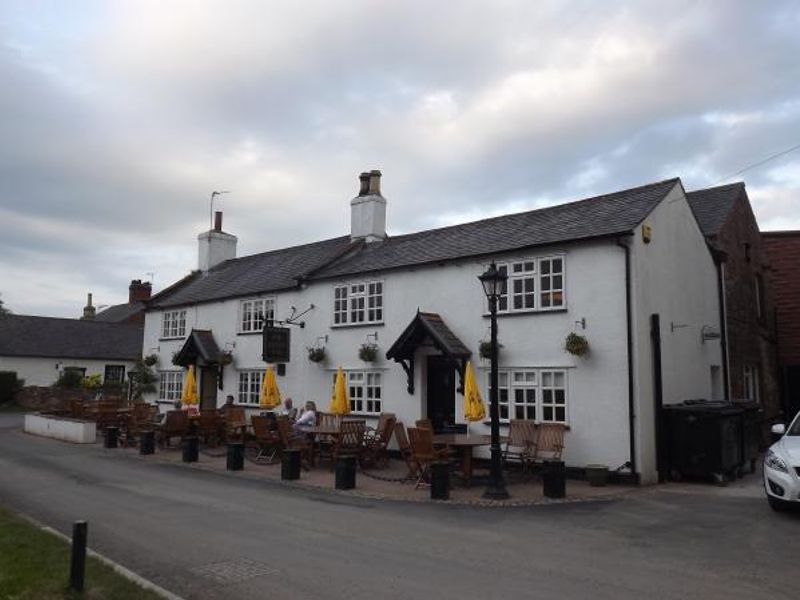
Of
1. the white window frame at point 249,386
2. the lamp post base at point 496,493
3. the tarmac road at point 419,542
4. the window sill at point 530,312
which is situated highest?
the window sill at point 530,312

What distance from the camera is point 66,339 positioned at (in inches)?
1785

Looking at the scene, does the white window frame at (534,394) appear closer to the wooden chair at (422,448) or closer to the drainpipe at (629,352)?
the drainpipe at (629,352)

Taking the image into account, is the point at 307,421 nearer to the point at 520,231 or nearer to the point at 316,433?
the point at 316,433

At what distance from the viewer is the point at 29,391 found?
38469 mm

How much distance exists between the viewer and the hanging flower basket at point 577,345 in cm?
1410

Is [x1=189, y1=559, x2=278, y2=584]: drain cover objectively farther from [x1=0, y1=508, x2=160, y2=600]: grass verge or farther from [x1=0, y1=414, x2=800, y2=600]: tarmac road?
[x1=0, y1=508, x2=160, y2=600]: grass verge

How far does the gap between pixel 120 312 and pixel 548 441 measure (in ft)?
180

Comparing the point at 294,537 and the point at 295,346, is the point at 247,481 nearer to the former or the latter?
the point at 294,537

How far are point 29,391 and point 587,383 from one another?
114ft

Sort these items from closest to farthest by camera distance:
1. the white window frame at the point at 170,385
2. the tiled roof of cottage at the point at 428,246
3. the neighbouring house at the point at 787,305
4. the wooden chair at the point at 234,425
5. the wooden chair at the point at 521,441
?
the wooden chair at the point at 521,441 → the tiled roof of cottage at the point at 428,246 → the wooden chair at the point at 234,425 → the neighbouring house at the point at 787,305 → the white window frame at the point at 170,385

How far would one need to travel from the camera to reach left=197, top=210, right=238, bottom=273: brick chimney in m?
30.4

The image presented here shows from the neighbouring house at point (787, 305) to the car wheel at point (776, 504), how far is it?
626 inches

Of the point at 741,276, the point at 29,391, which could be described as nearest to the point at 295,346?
the point at 741,276

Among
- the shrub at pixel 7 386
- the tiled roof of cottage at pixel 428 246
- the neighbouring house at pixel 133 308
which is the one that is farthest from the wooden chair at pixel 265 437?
the neighbouring house at pixel 133 308
